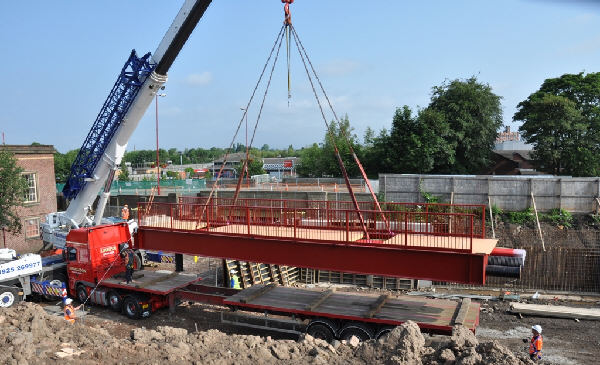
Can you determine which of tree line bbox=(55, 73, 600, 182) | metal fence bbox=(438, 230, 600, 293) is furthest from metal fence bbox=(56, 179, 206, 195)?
metal fence bbox=(438, 230, 600, 293)

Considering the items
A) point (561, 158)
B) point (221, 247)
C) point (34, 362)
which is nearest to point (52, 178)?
→ point (221, 247)

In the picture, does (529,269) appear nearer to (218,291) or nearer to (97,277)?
(218,291)

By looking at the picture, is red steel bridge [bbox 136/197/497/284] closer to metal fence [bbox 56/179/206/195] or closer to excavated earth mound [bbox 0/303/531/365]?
excavated earth mound [bbox 0/303/531/365]

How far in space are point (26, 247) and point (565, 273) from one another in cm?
2994

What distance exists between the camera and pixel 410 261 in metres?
10.7

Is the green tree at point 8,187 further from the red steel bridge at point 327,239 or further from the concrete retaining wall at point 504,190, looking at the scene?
the concrete retaining wall at point 504,190

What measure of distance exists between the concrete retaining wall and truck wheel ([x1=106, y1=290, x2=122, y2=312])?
1904 centimetres

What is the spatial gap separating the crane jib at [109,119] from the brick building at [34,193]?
10679 mm

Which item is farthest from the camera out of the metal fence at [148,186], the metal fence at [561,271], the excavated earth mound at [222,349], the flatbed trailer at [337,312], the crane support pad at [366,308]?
the metal fence at [148,186]

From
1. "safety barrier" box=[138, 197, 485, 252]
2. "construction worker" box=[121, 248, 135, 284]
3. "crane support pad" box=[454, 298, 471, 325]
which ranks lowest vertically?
"crane support pad" box=[454, 298, 471, 325]

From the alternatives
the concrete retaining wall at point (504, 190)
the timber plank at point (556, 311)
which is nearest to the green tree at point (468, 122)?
the concrete retaining wall at point (504, 190)

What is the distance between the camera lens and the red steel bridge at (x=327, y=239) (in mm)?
10445

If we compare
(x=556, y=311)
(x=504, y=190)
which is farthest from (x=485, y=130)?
(x=556, y=311)

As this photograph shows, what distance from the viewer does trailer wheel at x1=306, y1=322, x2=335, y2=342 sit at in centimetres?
1229
